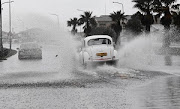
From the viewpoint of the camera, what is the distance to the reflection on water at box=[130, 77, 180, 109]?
31.1ft

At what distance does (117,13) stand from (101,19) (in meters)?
70.2

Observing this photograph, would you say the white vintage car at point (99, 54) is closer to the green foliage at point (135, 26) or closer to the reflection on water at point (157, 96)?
the reflection on water at point (157, 96)

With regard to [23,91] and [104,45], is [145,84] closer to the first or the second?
[23,91]

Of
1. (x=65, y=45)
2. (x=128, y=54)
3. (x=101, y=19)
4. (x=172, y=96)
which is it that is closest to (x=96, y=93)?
(x=172, y=96)

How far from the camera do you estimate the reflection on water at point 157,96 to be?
9464mm

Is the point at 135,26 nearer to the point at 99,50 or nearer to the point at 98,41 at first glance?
the point at 98,41

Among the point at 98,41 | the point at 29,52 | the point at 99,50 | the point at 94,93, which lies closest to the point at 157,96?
the point at 94,93

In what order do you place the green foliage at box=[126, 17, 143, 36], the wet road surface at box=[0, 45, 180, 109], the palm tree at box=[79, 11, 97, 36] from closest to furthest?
the wet road surface at box=[0, 45, 180, 109] → the green foliage at box=[126, 17, 143, 36] → the palm tree at box=[79, 11, 97, 36]

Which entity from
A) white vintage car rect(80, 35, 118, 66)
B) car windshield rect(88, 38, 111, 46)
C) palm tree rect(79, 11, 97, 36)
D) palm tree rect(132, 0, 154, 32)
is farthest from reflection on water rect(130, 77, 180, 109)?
palm tree rect(79, 11, 97, 36)

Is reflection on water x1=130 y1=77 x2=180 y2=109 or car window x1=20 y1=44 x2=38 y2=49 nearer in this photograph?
reflection on water x1=130 y1=77 x2=180 y2=109

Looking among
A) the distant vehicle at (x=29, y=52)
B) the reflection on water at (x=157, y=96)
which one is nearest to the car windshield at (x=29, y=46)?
the distant vehicle at (x=29, y=52)

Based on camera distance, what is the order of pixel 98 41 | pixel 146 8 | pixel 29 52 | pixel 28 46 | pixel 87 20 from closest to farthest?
pixel 98 41
pixel 29 52
pixel 28 46
pixel 146 8
pixel 87 20

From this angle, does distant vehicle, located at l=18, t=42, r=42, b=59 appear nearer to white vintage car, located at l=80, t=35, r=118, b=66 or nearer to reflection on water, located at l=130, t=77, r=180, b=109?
white vintage car, located at l=80, t=35, r=118, b=66

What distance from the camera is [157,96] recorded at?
35.9ft
